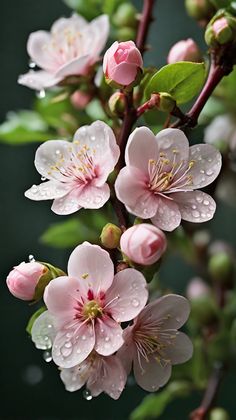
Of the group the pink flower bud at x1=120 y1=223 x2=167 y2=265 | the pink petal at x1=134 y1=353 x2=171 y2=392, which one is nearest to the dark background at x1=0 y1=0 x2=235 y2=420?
the pink petal at x1=134 y1=353 x2=171 y2=392

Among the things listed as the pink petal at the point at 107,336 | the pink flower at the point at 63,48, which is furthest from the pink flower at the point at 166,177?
the pink flower at the point at 63,48

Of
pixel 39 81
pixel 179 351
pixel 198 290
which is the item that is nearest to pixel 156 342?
pixel 179 351

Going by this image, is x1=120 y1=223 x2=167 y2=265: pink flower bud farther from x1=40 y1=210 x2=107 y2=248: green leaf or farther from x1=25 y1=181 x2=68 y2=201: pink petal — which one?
x1=40 y1=210 x2=107 y2=248: green leaf

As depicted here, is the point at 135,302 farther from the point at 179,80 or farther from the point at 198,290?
the point at 198,290

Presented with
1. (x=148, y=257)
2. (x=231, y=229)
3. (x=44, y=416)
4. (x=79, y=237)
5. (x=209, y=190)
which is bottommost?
(x=44, y=416)

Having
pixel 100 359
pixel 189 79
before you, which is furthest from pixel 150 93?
pixel 100 359

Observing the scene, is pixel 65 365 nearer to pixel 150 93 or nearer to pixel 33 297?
pixel 33 297
